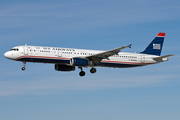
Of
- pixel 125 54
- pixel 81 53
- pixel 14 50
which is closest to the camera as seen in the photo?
pixel 14 50

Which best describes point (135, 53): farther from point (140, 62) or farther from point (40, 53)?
point (40, 53)

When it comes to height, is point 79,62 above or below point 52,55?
below

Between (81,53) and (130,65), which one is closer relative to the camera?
(81,53)

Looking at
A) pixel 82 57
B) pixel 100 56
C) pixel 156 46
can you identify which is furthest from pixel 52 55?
pixel 156 46

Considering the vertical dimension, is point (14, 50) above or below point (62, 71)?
above

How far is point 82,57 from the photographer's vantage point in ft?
166

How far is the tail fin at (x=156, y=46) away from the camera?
59125mm

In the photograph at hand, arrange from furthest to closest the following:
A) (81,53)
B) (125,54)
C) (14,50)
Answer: (125,54), (81,53), (14,50)

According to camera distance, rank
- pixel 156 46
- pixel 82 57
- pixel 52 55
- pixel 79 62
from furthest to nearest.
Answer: pixel 156 46, pixel 82 57, pixel 79 62, pixel 52 55

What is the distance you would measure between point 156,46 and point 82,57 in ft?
56.2

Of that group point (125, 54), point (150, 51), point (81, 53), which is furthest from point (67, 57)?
point (150, 51)

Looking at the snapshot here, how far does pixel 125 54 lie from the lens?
55.9 metres

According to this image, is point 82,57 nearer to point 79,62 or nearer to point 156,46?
point 79,62

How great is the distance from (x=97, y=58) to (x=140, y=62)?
33.4 feet
